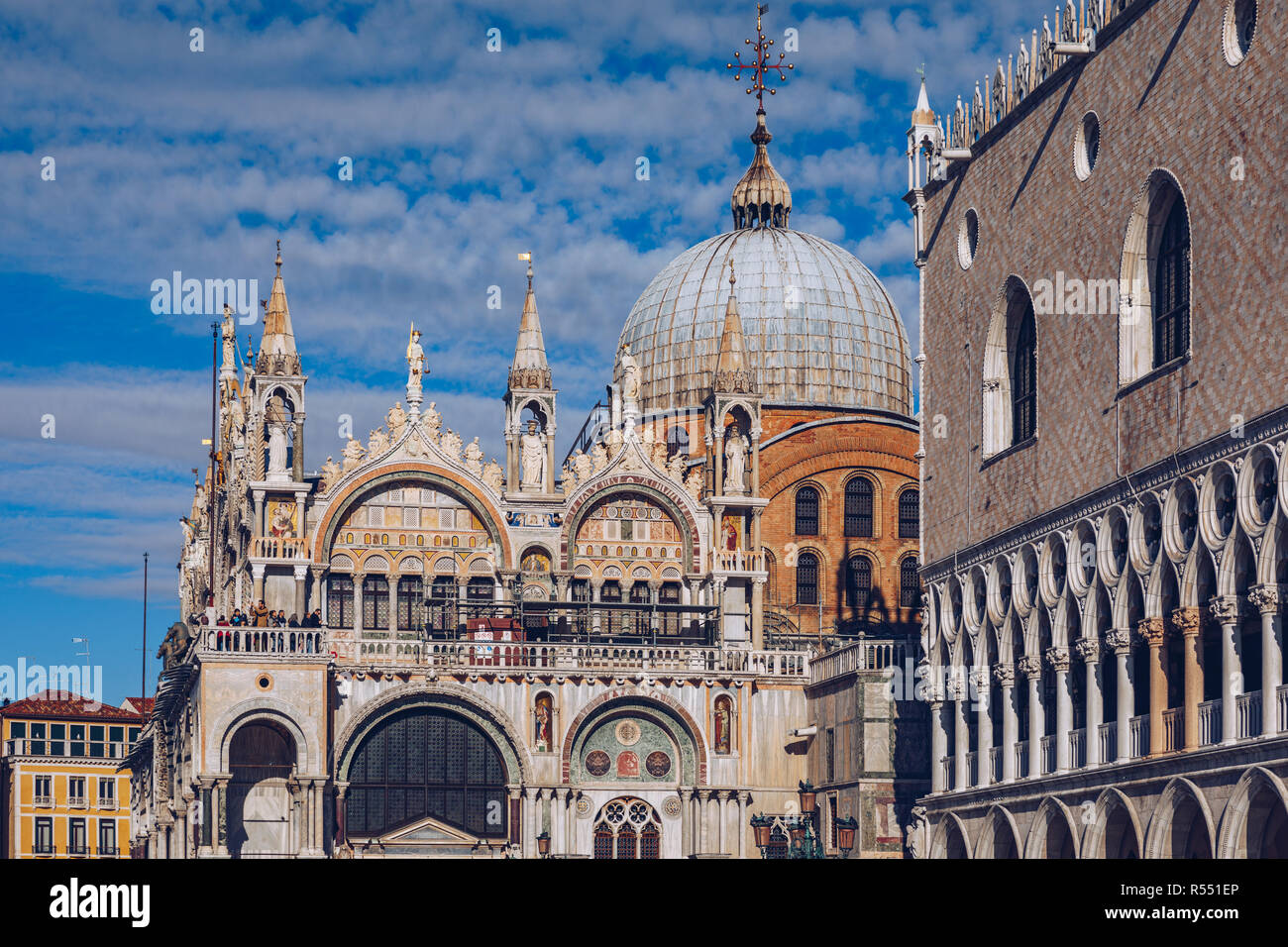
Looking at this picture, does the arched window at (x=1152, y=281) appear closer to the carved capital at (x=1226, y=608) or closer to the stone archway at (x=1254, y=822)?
the carved capital at (x=1226, y=608)

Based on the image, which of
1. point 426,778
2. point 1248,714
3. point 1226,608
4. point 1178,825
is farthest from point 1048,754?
point 426,778

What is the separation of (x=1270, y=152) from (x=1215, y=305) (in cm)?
299

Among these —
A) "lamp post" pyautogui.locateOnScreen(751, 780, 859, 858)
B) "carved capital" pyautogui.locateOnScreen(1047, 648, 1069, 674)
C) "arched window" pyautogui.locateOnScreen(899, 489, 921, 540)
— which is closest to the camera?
"carved capital" pyautogui.locateOnScreen(1047, 648, 1069, 674)

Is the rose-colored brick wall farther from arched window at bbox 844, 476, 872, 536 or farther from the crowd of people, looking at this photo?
the crowd of people

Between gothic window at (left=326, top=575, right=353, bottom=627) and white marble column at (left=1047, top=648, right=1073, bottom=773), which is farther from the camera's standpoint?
gothic window at (left=326, top=575, right=353, bottom=627)

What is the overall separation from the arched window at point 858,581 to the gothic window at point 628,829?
12.4m

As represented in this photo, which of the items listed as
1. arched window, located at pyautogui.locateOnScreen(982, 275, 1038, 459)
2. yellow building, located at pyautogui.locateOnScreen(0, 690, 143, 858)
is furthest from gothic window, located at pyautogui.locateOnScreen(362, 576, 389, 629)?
yellow building, located at pyautogui.locateOnScreen(0, 690, 143, 858)

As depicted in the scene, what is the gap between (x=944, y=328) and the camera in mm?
52938

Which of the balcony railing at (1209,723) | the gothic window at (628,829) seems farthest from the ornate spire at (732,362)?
the balcony railing at (1209,723)

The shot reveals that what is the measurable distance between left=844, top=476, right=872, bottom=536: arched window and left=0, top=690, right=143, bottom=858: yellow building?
150 ft

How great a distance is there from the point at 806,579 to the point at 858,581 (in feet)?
4.82

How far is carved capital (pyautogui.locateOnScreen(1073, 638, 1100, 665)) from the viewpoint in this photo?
145 ft
